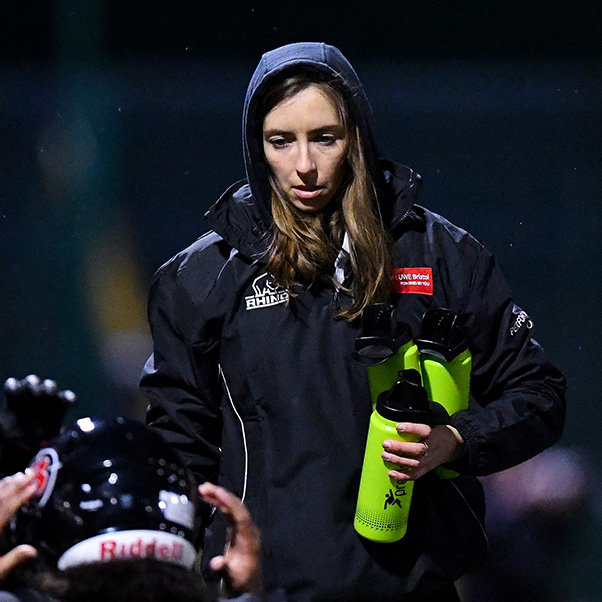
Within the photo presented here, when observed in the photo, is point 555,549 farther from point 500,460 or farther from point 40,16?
point 40,16

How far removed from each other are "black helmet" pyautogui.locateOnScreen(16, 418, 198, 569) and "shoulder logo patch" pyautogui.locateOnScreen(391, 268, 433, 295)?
745mm

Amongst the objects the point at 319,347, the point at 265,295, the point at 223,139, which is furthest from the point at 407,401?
the point at 223,139

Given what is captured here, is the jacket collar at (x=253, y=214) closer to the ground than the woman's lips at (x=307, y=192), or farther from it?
closer to the ground

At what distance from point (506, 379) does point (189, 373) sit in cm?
64

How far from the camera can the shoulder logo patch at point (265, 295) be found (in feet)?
8.25

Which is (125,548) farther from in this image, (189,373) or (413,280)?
(413,280)

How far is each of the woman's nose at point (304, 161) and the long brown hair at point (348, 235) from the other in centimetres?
9

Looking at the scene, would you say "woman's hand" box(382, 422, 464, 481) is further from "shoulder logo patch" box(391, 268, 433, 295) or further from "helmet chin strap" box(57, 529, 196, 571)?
"helmet chin strap" box(57, 529, 196, 571)

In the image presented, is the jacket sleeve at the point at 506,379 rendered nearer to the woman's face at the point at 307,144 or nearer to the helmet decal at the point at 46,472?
the woman's face at the point at 307,144

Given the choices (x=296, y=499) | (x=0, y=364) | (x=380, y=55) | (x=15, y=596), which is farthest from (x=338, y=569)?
(x=380, y=55)

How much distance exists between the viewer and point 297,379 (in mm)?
2451

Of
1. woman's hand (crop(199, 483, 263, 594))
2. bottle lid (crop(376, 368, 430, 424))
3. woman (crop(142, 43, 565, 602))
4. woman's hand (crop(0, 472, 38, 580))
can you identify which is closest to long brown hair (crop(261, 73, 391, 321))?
woman (crop(142, 43, 565, 602))

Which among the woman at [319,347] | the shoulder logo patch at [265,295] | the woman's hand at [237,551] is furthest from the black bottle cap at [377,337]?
the woman's hand at [237,551]

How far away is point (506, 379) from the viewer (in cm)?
255
